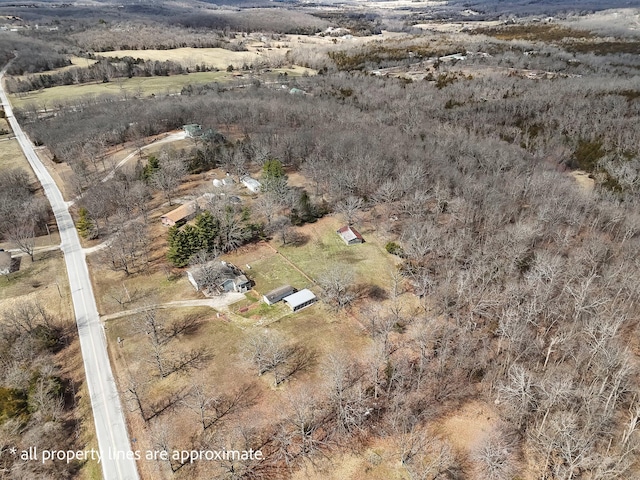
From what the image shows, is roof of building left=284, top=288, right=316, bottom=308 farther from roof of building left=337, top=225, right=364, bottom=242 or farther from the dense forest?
roof of building left=337, top=225, right=364, bottom=242

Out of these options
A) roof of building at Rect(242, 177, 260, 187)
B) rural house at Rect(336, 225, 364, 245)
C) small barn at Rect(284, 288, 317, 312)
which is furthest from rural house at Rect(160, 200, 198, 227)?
small barn at Rect(284, 288, 317, 312)

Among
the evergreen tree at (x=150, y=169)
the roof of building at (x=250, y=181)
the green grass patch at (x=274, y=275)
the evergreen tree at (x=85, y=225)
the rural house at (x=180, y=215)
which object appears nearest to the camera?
the green grass patch at (x=274, y=275)

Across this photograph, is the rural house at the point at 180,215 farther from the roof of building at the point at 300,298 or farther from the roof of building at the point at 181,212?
the roof of building at the point at 300,298

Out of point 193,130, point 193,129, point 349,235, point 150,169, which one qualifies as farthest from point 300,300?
point 193,129

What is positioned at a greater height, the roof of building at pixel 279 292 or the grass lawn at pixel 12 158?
the roof of building at pixel 279 292

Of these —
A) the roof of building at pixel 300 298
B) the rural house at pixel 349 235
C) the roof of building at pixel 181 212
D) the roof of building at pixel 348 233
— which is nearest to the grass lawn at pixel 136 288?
the roof of building at pixel 300 298

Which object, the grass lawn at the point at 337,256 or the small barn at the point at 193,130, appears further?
the small barn at the point at 193,130
